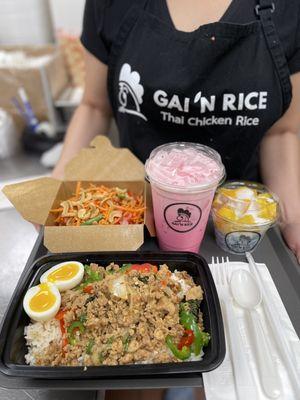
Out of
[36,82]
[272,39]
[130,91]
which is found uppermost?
[272,39]

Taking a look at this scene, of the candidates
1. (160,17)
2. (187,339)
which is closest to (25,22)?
(160,17)

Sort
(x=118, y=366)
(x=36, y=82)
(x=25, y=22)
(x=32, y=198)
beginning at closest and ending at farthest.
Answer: (x=118, y=366), (x=32, y=198), (x=36, y=82), (x=25, y=22)

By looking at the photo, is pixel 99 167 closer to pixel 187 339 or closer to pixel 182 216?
pixel 182 216

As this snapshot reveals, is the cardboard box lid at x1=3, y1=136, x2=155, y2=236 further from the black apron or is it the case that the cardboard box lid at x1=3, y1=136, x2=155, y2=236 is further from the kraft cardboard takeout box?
the black apron

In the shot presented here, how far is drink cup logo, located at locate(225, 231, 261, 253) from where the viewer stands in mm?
935

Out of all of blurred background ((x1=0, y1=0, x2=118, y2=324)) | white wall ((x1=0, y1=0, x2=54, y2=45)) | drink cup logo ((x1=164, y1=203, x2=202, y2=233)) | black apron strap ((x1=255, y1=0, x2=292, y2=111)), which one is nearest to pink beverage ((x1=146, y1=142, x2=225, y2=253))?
drink cup logo ((x1=164, y1=203, x2=202, y2=233))

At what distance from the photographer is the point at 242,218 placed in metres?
0.93

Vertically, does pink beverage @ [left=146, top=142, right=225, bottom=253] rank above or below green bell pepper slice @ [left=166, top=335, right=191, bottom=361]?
above

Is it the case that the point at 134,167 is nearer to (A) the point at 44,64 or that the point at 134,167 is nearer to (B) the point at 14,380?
(B) the point at 14,380

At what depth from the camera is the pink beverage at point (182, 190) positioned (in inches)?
33.1

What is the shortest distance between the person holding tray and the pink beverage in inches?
6.5

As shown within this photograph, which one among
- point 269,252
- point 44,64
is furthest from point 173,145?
point 44,64

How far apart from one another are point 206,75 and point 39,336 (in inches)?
35.3

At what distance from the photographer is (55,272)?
84 cm
